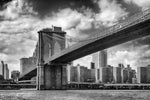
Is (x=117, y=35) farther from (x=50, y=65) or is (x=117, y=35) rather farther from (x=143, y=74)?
(x=143, y=74)

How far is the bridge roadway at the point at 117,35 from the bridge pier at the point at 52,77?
69.9 feet

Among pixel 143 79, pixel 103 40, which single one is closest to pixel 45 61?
pixel 103 40

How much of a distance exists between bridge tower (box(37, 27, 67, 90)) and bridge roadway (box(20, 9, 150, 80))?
2080 cm

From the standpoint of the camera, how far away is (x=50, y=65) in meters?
86.6

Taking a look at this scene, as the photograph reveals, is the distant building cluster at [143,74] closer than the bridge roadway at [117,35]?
No

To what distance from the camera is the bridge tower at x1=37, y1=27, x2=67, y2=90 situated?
87375 mm

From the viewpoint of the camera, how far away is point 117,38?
162ft

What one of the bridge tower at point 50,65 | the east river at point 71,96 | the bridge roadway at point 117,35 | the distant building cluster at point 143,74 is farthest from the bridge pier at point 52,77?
the distant building cluster at point 143,74

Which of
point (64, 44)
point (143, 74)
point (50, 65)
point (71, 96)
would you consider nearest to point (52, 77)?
point (50, 65)

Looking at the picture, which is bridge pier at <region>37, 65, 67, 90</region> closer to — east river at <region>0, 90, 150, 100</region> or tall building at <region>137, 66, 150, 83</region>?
east river at <region>0, 90, 150, 100</region>

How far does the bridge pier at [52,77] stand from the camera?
288ft

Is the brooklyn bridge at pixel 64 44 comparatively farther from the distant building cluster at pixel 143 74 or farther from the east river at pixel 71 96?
the distant building cluster at pixel 143 74

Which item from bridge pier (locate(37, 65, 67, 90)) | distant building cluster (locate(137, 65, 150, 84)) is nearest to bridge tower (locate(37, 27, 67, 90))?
bridge pier (locate(37, 65, 67, 90))

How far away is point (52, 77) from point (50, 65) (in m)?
4.82
